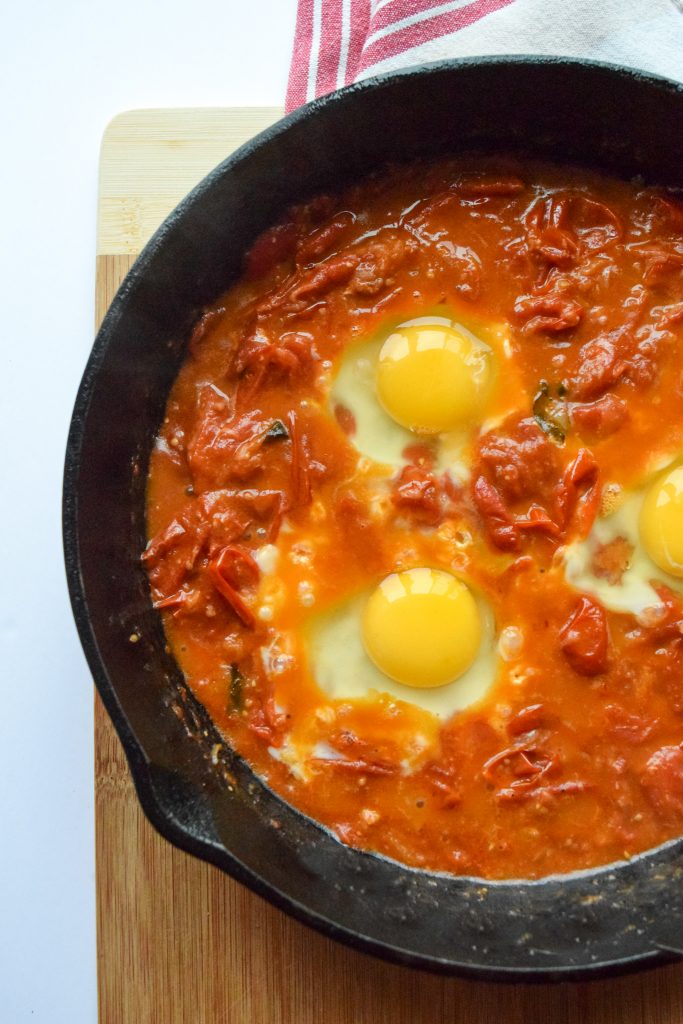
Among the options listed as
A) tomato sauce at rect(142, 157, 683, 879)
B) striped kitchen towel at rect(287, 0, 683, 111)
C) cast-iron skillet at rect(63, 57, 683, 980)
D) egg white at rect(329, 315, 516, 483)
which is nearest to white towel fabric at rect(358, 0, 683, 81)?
striped kitchen towel at rect(287, 0, 683, 111)

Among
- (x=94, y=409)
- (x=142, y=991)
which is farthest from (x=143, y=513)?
(x=142, y=991)

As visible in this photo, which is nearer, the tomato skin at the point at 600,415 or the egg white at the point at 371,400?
the tomato skin at the point at 600,415

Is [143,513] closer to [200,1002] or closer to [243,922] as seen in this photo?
[243,922]

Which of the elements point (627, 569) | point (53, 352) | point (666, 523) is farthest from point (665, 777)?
point (53, 352)

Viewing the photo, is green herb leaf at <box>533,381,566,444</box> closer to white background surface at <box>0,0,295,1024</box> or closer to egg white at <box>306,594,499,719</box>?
egg white at <box>306,594,499,719</box>

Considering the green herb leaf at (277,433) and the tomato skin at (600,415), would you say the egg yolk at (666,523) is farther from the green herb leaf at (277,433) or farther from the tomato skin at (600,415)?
the green herb leaf at (277,433)


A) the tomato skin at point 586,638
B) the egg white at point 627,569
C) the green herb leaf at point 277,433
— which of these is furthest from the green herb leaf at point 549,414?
the green herb leaf at point 277,433
